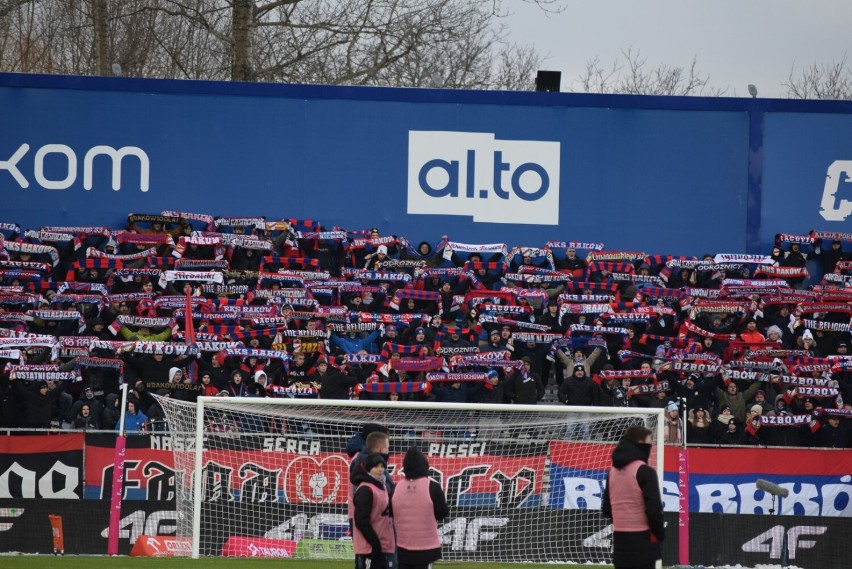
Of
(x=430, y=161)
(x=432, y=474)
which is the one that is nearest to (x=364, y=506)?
(x=432, y=474)

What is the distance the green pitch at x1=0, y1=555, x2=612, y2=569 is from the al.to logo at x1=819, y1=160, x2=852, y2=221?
48.6ft

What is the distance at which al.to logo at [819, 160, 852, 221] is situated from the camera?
2712cm

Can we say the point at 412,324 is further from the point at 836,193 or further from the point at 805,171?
the point at 836,193

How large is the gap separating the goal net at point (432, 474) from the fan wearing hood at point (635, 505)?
556 cm

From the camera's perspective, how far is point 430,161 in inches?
1064

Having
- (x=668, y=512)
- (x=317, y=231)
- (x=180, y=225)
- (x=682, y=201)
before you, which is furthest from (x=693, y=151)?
(x=668, y=512)

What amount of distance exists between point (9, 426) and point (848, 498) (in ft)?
38.3

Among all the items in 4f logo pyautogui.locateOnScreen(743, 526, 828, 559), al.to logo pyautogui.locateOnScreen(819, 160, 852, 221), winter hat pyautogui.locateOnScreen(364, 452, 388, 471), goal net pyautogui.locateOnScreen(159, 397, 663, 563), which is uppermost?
al.to logo pyautogui.locateOnScreen(819, 160, 852, 221)

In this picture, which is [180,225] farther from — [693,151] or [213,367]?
[693,151]

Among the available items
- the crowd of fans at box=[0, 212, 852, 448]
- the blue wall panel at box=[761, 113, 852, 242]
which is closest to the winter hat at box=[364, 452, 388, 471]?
the crowd of fans at box=[0, 212, 852, 448]

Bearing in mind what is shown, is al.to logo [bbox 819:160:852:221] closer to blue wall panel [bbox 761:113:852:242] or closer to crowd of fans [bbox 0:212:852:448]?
blue wall panel [bbox 761:113:852:242]

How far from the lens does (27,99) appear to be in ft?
87.4

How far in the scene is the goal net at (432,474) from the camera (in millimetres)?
15172

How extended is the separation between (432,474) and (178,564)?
12.1 feet
